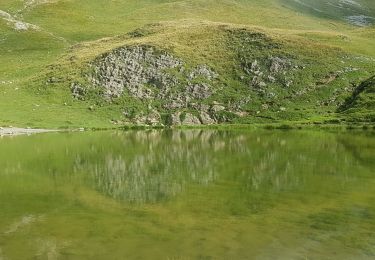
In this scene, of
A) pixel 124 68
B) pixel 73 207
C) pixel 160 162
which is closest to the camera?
pixel 73 207

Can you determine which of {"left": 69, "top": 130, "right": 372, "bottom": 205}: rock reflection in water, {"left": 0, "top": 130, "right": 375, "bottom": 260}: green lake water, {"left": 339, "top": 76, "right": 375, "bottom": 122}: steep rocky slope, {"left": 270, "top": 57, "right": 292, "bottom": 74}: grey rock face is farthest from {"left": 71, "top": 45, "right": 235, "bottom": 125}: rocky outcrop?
{"left": 0, "top": 130, "right": 375, "bottom": 260}: green lake water

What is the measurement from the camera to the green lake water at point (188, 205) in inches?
799

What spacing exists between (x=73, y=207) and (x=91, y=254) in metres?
9.36

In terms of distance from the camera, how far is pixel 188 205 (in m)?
28.7

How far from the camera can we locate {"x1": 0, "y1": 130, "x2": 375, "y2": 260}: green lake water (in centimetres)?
2030

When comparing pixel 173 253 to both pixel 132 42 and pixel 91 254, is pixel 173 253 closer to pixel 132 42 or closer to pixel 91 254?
pixel 91 254

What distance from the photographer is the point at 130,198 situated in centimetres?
3098

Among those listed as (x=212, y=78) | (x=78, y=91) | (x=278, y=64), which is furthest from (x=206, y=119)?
(x=78, y=91)

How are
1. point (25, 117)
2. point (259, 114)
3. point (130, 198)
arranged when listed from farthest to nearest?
point (259, 114) → point (25, 117) → point (130, 198)

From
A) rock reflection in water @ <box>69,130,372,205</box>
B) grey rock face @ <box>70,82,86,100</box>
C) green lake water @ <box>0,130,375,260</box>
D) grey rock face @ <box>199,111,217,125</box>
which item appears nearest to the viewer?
green lake water @ <box>0,130,375,260</box>

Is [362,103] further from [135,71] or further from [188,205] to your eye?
[188,205]

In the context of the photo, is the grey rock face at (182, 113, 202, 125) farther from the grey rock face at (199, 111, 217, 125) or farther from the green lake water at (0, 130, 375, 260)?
the green lake water at (0, 130, 375, 260)

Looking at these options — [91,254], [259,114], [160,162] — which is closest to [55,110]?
[259,114]

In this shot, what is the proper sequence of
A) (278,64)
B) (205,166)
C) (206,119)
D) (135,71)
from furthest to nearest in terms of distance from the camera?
(135,71)
(278,64)
(206,119)
(205,166)
